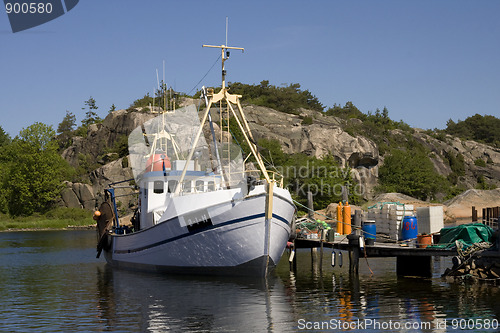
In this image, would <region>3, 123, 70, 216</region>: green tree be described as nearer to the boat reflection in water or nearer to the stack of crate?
the boat reflection in water

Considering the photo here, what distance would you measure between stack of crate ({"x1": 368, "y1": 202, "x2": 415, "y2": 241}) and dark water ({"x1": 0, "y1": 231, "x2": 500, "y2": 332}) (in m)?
2.22

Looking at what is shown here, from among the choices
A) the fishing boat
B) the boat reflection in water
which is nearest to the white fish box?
the fishing boat

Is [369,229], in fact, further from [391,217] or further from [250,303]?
[250,303]

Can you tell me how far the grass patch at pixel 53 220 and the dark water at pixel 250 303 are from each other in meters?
55.2

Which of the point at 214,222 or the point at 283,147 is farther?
the point at 283,147

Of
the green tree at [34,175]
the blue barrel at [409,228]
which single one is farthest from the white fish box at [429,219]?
the green tree at [34,175]

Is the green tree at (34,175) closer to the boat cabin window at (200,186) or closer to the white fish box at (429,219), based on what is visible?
the boat cabin window at (200,186)

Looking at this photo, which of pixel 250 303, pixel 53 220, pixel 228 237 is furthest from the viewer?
pixel 53 220

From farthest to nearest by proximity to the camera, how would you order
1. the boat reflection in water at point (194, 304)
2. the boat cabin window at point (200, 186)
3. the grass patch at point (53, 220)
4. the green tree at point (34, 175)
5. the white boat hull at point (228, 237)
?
the green tree at point (34, 175), the grass patch at point (53, 220), the boat cabin window at point (200, 186), the white boat hull at point (228, 237), the boat reflection in water at point (194, 304)

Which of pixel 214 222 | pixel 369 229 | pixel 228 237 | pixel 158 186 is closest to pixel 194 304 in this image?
pixel 228 237

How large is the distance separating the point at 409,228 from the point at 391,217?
1662mm

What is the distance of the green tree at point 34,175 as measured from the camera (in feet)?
315

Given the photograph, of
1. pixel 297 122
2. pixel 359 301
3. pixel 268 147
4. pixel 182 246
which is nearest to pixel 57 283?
pixel 182 246

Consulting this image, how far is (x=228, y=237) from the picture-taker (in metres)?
26.8
